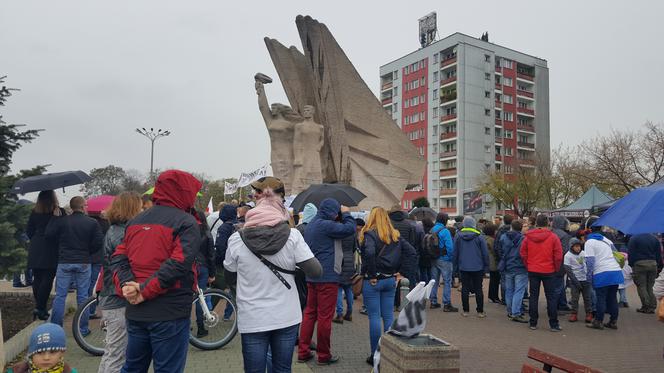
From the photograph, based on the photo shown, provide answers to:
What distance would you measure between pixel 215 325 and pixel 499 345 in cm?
390

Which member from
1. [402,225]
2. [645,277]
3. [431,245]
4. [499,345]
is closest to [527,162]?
[645,277]

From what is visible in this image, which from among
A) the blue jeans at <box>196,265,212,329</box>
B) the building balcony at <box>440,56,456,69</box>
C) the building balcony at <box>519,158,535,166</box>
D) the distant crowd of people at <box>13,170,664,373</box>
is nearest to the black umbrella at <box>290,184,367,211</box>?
the distant crowd of people at <box>13,170,664,373</box>

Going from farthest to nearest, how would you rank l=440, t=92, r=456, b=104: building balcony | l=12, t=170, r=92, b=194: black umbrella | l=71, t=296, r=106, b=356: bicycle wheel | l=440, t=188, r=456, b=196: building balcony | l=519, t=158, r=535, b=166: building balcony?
l=440, t=92, r=456, b=104: building balcony < l=440, t=188, r=456, b=196: building balcony < l=519, t=158, r=535, b=166: building balcony < l=12, t=170, r=92, b=194: black umbrella < l=71, t=296, r=106, b=356: bicycle wheel

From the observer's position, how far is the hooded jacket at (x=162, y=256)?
3.27 meters

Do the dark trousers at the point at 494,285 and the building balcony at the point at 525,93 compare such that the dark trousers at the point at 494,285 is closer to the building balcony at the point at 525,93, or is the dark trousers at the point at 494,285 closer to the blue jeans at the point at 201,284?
the blue jeans at the point at 201,284

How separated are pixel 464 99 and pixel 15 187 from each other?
5758cm

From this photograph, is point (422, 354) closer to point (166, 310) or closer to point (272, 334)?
point (272, 334)

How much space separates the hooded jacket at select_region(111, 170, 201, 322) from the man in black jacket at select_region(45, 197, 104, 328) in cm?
341

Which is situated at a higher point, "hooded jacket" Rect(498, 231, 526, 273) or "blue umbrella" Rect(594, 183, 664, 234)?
"blue umbrella" Rect(594, 183, 664, 234)

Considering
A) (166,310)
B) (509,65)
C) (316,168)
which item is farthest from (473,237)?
(509,65)

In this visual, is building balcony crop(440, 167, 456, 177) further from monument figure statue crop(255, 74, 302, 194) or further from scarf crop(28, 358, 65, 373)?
scarf crop(28, 358, 65, 373)

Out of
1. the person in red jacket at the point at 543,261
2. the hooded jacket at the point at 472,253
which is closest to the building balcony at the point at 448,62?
the hooded jacket at the point at 472,253

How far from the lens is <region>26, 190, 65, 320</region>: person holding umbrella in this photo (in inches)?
261

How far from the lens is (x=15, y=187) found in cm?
621
